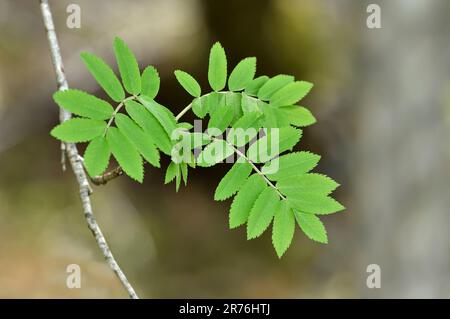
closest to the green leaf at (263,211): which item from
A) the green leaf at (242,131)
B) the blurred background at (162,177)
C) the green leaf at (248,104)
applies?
the green leaf at (242,131)

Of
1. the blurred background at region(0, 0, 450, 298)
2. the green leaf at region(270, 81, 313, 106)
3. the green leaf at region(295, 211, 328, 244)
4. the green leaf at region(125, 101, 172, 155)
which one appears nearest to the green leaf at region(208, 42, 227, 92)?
the green leaf at region(270, 81, 313, 106)

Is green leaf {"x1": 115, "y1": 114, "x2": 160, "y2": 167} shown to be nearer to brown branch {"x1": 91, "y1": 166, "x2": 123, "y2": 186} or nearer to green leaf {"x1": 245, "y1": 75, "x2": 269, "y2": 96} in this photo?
brown branch {"x1": 91, "y1": 166, "x2": 123, "y2": 186}

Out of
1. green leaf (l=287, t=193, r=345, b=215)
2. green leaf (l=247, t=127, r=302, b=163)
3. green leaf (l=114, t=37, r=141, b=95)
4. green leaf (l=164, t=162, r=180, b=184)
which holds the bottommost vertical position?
green leaf (l=287, t=193, r=345, b=215)

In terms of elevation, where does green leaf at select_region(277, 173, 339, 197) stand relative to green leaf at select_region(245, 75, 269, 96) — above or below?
below

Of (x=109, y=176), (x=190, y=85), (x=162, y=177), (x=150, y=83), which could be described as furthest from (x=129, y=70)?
(x=162, y=177)

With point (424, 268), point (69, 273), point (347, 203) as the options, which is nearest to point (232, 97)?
point (424, 268)

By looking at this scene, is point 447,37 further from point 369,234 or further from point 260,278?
point 260,278
